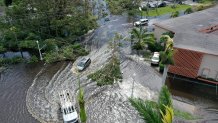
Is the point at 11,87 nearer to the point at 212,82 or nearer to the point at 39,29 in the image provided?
the point at 39,29

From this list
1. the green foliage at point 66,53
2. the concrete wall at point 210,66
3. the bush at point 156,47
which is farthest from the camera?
the bush at point 156,47

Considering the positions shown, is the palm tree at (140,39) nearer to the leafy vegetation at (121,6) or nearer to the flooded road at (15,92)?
the flooded road at (15,92)

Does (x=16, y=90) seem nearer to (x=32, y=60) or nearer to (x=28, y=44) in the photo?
(x=32, y=60)

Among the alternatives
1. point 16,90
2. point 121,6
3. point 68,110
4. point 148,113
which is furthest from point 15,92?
point 121,6

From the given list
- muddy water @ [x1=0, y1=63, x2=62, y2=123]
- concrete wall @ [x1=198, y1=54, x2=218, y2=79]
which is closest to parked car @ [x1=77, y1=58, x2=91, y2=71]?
muddy water @ [x1=0, y1=63, x2=62, y2=123]

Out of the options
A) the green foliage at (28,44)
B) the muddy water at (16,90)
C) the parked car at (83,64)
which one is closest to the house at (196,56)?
the parked car at (83,64)

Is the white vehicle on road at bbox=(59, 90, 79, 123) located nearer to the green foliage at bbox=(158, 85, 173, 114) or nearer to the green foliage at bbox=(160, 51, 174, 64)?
the green foliage at bbox=(160, 51, 174, 64)
